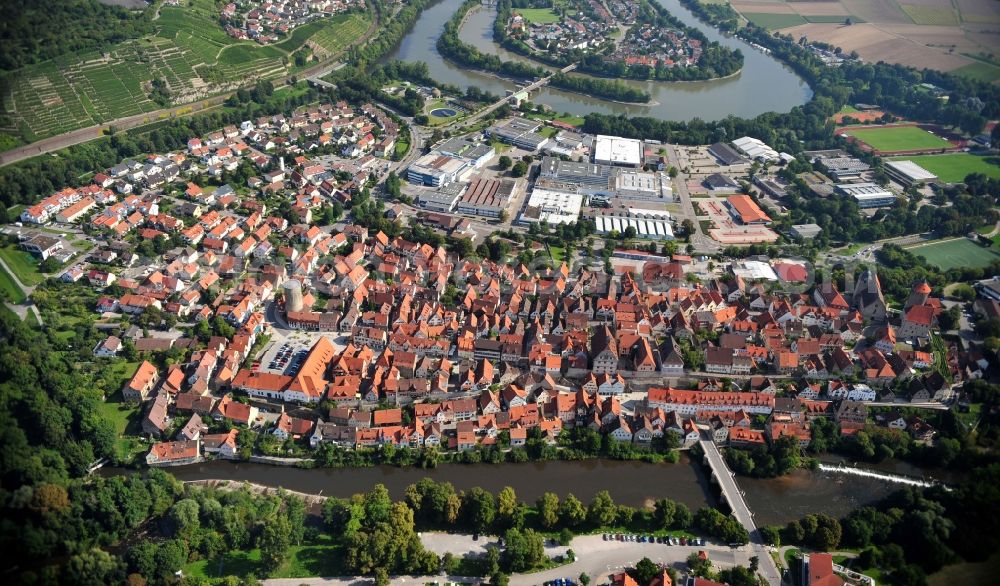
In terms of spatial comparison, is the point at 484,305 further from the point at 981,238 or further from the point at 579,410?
the point at 981,238

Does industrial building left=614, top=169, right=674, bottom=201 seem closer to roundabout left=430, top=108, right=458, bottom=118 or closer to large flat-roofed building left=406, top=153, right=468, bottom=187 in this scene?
large flat-roofed building left=406, top=153, right=468, bottom=187

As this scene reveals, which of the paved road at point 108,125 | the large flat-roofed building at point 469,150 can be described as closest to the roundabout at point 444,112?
the large flat-roofed building at point 469,150

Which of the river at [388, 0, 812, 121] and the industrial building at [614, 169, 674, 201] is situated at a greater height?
the river at [388, 0, 812, 121]

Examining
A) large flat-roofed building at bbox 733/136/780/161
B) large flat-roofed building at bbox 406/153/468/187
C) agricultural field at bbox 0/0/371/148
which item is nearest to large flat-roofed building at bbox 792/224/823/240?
large flat-roofed building at bbox 733/136/780/161

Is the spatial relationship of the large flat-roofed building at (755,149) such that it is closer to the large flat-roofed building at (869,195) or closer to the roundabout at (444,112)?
the large flat-roofed building at (869,195)

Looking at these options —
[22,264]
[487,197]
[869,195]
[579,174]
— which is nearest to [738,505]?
[487,197]

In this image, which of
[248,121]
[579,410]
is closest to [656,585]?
[579,410]
